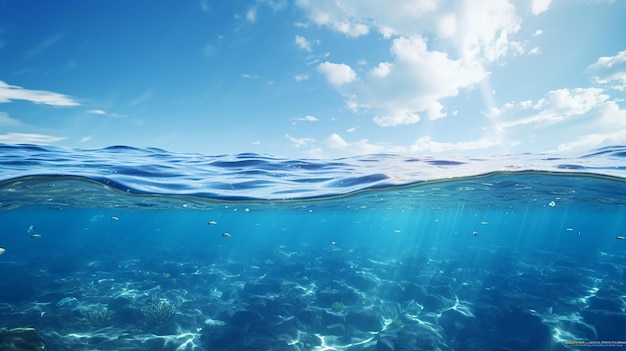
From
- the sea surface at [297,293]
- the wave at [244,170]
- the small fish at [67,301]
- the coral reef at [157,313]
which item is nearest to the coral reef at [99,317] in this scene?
A: the sea surface at [297,293]

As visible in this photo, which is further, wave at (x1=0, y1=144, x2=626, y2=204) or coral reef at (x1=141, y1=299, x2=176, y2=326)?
coral reef at (x1=141, y1=299, x2=176, y2=326)

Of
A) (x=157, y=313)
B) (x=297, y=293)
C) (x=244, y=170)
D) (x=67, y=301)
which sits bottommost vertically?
(x=297, y=293)

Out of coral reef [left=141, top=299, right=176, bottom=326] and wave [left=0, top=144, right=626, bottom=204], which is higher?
wave [left=0, top=144, right=626, bottom=204]

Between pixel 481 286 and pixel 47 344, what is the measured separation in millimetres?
25326

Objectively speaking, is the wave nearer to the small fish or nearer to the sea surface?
the sea surface

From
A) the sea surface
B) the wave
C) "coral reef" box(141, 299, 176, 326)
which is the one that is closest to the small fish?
the sea surface

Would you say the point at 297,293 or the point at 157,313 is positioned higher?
the point at 157,313

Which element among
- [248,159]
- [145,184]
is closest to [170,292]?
[145,184]

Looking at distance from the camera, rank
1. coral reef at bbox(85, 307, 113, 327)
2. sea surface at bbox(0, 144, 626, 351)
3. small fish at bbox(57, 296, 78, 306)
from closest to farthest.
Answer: sea surface at bbox(0, 144, 626, 351) → coral reef at bbox(85, 307, 113, 327) → small fish at bbox(57, 296, 78, 306)

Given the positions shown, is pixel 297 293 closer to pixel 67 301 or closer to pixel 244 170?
pixel 244 170

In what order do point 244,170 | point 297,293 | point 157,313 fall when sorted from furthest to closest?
1. point 297,293
2. point 244,170
3. point 157,313

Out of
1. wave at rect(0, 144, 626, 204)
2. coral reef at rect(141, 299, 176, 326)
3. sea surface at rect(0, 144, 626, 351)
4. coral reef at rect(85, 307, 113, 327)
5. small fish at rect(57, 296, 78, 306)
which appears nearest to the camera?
sea surface at rect(0, 144, 626, 351)

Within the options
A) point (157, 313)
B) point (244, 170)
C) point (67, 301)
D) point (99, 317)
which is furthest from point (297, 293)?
point (67, 301)

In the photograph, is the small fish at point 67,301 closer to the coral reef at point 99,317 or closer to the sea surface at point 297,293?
the sea surface at point 297,293
